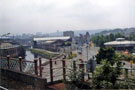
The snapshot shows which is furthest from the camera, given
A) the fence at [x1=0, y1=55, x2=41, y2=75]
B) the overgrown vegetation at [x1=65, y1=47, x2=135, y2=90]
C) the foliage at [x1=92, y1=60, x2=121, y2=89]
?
the fence at [x1=0, y1=55, x2=41, y2=75]

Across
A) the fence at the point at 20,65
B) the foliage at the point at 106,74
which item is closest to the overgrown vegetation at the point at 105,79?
the foliage at the point at 106,74

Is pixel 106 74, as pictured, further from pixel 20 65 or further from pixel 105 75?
pixel 20 65

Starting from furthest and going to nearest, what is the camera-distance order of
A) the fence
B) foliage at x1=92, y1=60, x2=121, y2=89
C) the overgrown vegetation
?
the fence
foliage at x1=92, y1=60, x2=121, y2=89
the overgrown vegetation

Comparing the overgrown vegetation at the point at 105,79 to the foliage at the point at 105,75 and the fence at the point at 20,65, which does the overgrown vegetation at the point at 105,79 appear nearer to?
the foliage at the point at 105,75

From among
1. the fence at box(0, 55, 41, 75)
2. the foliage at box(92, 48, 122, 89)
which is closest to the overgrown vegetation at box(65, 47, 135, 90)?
the foliage at box(92, 48, 122, 89)

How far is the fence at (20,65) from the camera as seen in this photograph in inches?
245

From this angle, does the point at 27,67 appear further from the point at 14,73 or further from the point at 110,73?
the point at 110,73

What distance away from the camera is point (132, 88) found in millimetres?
3807

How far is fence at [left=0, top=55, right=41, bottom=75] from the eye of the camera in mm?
6221

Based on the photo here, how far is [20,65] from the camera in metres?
6.42

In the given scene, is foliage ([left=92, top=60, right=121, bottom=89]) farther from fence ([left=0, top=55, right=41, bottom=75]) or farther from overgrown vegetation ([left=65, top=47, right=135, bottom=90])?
fence ([left=0, top=55, right=41, bottom=75])

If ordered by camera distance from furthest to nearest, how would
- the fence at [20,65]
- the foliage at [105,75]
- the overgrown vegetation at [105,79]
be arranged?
the fence at [20,65] → the foliage at [105,75] → the overgrown vegetation at [105,79]

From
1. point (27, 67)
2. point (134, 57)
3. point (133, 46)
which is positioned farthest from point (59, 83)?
point (133, 46)

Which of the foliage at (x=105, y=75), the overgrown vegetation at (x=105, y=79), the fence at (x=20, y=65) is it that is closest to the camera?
the overgrown vegetation at (x=105, y=79)
